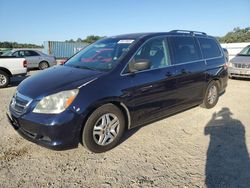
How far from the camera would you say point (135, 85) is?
12.7ft

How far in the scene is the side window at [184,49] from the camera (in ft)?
15.6

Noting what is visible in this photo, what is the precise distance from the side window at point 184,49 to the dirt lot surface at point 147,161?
137 centimetres

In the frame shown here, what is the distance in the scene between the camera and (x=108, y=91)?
3.53 metres

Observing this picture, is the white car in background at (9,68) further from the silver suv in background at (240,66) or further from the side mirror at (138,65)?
the silver suv in background at (240,66)

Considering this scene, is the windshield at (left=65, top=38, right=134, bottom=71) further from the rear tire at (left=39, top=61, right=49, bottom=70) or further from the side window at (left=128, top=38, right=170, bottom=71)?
the rear tire at (left=39, top=61, right=49, bottom=70)

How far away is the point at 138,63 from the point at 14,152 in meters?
2.37

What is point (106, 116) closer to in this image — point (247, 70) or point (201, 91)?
point (201, 91)

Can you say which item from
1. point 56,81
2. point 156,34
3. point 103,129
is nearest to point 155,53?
point 156,34

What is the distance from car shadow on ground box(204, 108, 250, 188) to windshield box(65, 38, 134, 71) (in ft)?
6.83

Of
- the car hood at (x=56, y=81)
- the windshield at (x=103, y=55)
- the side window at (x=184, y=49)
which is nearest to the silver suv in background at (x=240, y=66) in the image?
the side window at (x=184, y=49)

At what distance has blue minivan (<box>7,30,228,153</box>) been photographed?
3250 mm

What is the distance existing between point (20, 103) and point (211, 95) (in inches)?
176

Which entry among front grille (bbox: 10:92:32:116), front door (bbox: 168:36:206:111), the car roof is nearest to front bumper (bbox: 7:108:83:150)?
front grille (bbox: 10:92:32:116)

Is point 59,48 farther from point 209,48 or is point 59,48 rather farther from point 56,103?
point 56,103
